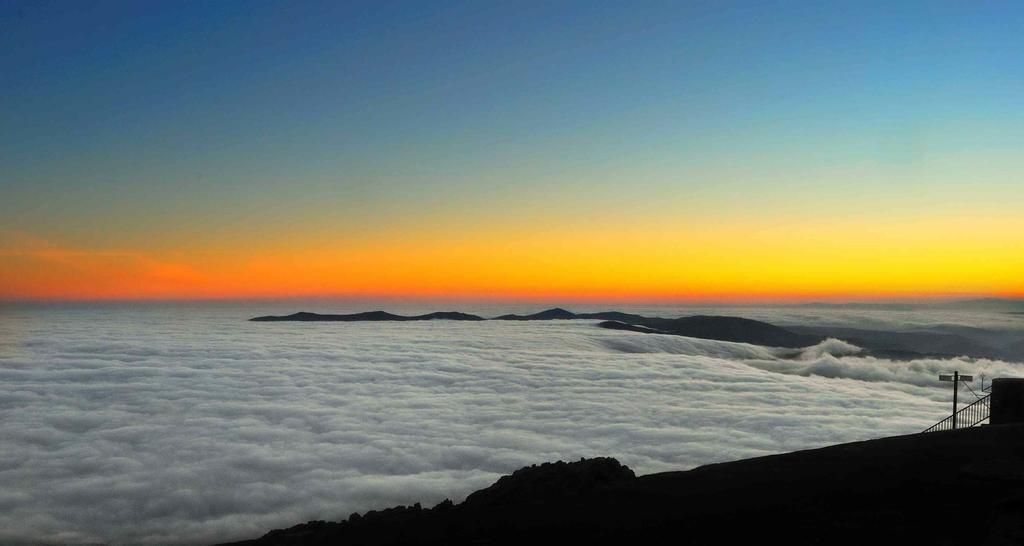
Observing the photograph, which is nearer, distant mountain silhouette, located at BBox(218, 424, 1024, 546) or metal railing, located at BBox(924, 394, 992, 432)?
distant mountain silhouette, located at BBox(218, 424, 1024, 546)

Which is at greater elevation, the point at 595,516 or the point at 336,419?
the point at 595,516

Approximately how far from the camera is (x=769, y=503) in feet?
28.0

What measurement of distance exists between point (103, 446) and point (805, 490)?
29.9 meters

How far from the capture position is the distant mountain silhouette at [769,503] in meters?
7.32

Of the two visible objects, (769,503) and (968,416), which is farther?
(968,416)

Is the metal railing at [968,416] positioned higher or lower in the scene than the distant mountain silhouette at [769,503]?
lower

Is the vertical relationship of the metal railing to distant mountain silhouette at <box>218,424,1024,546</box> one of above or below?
below

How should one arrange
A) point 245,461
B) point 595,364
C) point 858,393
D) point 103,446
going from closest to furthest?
1. point 245,461
2. point 103,446
3. point 858,393
4. point 595,364

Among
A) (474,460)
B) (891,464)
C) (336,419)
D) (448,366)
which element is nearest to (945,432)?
(891,464)

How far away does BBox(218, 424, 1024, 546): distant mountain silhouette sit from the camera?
7.32 meters

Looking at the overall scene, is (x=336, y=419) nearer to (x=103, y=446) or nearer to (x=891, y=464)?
(x=103, y=446)

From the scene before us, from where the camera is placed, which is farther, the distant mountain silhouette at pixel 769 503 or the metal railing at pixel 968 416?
the metal railing at pixel 968 416

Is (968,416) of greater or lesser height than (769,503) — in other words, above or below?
below

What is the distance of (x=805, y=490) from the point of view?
891 centimetres
